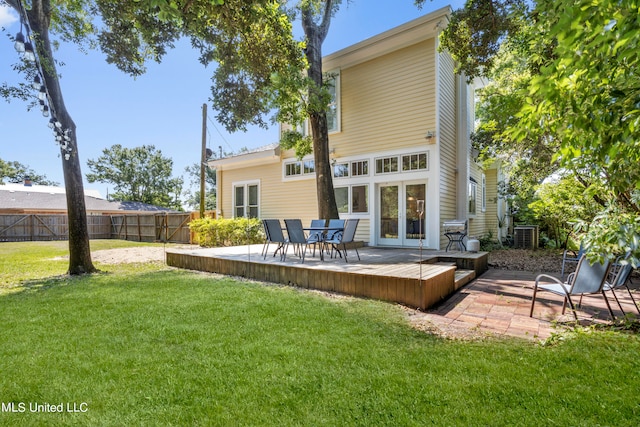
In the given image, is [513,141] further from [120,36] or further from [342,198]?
[120,36]

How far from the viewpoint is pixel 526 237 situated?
1125 centimetres

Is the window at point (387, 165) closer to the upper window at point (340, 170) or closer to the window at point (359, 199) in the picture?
the window at point (359, 199)

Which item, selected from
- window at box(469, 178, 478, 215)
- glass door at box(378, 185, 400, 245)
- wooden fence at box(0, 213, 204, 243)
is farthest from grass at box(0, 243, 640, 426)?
wooden fence at box(0, 213, 204, 243)

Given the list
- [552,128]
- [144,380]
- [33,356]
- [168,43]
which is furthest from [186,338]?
[168,43]

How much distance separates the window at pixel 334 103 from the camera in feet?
33.1

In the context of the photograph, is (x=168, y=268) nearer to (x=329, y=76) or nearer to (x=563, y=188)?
(x=329, y=76)

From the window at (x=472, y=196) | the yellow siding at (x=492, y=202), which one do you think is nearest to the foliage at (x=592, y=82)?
the window at (x=472, y=196)

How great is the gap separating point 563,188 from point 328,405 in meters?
7.47

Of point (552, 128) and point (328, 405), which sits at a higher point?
point (552, 128)

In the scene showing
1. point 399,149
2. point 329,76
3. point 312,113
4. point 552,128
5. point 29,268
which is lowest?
point 29,268

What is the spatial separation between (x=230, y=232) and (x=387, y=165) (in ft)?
20.2

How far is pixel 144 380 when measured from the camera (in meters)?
2.27

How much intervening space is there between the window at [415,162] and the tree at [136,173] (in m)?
33.7

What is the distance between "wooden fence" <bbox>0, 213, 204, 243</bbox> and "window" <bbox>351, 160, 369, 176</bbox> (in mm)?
8867
